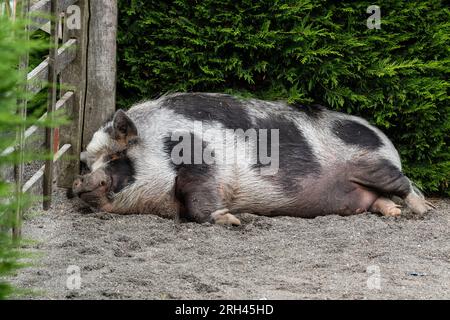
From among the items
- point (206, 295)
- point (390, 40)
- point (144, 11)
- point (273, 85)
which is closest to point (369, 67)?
point (390, 40)

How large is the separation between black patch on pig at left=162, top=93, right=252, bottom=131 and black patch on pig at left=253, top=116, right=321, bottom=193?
18 centimetres

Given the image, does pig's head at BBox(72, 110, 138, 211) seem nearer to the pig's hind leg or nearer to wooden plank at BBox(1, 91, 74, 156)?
wooden plank at BBox(1, 91, 74, 156)

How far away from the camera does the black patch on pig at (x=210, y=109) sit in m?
6.85

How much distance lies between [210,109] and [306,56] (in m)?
1.00

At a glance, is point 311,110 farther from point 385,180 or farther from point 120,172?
point 120,172

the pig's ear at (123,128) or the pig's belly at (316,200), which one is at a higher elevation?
the pig's ear at (123,128)

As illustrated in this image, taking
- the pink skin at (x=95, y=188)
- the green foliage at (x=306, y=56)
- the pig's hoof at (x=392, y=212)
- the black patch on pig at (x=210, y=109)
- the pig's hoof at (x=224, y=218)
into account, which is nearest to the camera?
the pig's hoof at (x=224, y=218)

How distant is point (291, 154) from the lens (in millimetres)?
7000

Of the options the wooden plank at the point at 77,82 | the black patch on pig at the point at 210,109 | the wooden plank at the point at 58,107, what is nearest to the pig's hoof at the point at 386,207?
the black patch on pig at the point at 210,109

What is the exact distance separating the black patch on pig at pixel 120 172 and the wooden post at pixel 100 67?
60 cm

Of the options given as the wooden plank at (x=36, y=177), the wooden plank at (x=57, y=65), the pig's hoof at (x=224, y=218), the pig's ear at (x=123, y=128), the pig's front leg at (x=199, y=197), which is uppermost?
the wooden plank at (x=57, y=65)

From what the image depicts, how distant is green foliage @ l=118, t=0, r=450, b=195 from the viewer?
7195mm

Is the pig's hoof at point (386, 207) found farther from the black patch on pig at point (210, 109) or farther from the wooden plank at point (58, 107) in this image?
the wooden plank at point (58, 107)

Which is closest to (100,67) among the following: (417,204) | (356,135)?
(356,135)
